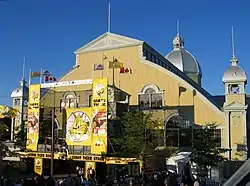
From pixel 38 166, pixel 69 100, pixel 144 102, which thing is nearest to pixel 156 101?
pixel 144 102

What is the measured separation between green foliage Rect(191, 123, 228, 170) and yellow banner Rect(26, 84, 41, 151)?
1520 cm

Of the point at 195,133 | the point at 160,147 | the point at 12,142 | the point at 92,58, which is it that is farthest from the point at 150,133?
the point at 12,142

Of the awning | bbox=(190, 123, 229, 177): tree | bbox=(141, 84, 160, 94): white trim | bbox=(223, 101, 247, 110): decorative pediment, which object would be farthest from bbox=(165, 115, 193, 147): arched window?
the awning

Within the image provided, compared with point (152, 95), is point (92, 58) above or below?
above

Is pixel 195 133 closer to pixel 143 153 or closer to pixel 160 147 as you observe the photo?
pixel 160 147

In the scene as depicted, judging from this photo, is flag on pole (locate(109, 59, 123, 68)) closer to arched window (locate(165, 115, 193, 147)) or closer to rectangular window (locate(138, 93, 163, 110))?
rectangular window (locate(138, 93, 163, 110))

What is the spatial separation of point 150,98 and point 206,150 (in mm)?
9396

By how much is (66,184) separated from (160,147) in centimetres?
1596

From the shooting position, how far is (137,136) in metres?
33.4

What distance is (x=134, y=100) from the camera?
40625mm

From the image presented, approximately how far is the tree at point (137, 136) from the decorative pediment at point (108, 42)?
924cm

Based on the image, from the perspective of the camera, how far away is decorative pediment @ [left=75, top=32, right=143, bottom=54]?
41.4 metres

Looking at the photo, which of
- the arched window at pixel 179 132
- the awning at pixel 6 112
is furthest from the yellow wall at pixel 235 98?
the awning at pixel 6 112

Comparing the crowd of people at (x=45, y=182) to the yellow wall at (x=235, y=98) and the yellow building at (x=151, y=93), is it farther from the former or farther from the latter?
the yellow wall at (x=235, y=98)
